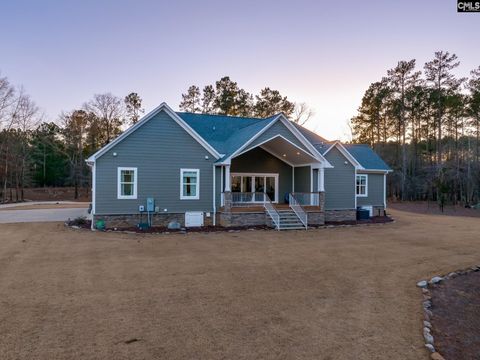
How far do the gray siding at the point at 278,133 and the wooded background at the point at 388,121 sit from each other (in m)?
20.8

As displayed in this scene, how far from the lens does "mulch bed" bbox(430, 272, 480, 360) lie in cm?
441

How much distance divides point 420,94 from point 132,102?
34300mm

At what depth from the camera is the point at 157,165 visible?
16156mm

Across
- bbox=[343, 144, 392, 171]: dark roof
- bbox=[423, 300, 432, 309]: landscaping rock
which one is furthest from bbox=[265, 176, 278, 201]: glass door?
bbox=[423, 300, 432, 309]: landscaping rock

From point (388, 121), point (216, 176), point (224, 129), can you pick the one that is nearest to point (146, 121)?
point (216, 176)

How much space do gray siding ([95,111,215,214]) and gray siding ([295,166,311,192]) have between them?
6.01 meters

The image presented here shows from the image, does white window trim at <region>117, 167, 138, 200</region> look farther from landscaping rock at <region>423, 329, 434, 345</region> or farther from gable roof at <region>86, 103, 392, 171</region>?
landscaping rock at <region>423, 329, 434, 345</region>

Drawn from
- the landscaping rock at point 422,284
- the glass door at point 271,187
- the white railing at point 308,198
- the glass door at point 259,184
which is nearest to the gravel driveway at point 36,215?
the glass door at point 259,184

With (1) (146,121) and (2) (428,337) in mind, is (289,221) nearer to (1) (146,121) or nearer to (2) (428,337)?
(1) (146,121)

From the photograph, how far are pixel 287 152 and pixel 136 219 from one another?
8879 mm

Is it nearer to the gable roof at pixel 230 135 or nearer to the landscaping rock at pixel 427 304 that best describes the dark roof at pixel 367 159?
the gable roof at pixel 230 135

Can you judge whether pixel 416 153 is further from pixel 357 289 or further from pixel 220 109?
pixel 357 289

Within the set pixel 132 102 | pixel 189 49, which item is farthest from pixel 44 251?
pixel 132 102

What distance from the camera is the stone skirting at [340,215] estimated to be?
19.6 meters
